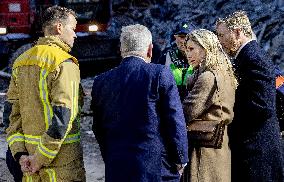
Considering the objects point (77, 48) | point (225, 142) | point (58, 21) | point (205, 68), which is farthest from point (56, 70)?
point (77, 48)

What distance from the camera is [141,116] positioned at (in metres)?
2.87

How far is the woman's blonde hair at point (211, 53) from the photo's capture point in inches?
128

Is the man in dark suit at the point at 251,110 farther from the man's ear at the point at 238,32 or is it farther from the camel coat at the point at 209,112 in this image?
the camel coat at the point at 209,112

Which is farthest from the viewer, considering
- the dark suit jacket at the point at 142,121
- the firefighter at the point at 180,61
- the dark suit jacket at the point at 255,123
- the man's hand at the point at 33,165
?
the firefighter at the point at 180,61

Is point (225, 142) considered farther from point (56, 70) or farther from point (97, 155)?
point (97, 155)

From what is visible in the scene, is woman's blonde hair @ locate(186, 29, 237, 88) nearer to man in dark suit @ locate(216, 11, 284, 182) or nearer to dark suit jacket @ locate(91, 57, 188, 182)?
man in dark suit @ locate(216, 11, 284, 182)

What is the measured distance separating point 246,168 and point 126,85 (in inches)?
51.6

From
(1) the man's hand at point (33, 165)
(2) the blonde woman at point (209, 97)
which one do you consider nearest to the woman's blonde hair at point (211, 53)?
(2) the blonde woman at point (209, 97)

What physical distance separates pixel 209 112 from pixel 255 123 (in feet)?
1.53

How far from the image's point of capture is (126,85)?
287cm

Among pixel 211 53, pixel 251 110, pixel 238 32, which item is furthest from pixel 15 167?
pixel 238 32

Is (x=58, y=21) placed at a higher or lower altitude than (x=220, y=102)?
higher

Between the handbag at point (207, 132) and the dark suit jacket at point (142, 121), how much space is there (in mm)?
346

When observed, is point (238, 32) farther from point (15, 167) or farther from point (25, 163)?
point (15, 167)
